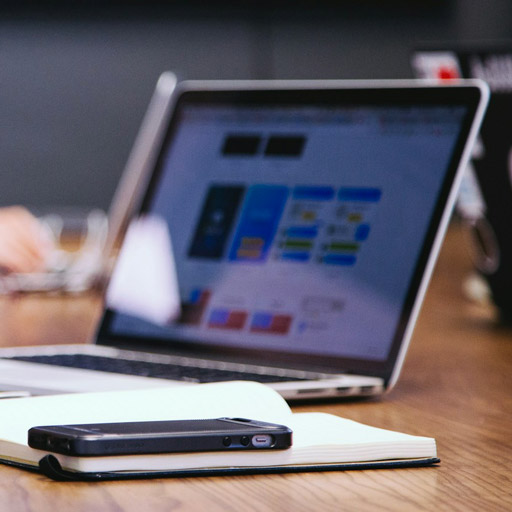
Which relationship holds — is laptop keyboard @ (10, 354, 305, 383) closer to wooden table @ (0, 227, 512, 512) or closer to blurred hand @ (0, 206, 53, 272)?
wooden table @ (0, 227, 512, 512)

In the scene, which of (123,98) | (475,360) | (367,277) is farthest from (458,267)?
(123,98)

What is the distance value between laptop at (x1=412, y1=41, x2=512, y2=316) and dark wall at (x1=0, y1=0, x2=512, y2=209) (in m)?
3.32

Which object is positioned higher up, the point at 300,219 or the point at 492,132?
the point at 492,132

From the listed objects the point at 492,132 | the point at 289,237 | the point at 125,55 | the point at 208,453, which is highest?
the point at 125,55

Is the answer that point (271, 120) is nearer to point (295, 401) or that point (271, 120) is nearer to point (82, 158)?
point (295, 401)

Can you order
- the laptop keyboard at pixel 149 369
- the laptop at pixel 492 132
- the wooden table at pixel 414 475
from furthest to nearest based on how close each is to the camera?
the laptop at pixel 492 132, the laptop keyboard at pixel 149 369, the wooden table at pixel 414 475

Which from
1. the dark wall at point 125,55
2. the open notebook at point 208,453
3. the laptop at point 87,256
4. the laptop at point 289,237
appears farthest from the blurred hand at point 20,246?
the dark wall at point 125,55

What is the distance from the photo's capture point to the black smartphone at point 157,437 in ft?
1.63

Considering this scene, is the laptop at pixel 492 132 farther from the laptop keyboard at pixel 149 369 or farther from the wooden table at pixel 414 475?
the laptop keyboard at pixel 149 369

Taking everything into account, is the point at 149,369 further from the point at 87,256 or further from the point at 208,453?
the point at 87,256

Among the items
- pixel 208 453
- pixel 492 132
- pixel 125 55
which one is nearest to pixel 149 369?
pixel 208 453

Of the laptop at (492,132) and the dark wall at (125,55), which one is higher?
the dark wall at (125,55)

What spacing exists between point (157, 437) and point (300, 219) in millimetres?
446

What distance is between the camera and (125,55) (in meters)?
4.46
